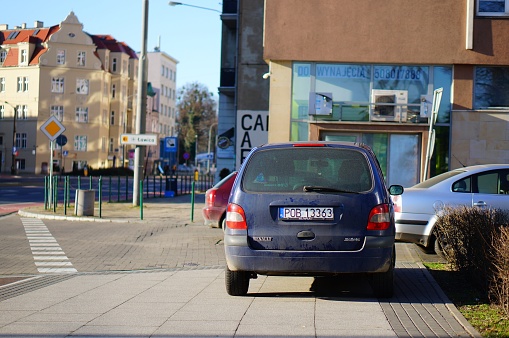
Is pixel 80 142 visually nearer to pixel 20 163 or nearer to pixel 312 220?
pixel 20 163

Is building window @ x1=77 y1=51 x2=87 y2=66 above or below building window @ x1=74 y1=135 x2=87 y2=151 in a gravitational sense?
above

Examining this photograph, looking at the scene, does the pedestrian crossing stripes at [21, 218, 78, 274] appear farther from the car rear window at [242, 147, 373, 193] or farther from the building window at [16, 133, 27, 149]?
the building window at [16, 133, 27, 149]

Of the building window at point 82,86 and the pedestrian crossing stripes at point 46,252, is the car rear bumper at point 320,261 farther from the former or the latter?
the building window at point 82,86

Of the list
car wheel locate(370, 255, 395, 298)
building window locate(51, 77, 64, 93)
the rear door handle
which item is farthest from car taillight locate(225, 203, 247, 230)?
building window locate(51, 77, 64, 93)

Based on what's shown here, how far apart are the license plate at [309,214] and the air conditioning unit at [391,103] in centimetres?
1301

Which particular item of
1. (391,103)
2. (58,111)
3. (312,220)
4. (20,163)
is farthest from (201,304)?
(20,163)

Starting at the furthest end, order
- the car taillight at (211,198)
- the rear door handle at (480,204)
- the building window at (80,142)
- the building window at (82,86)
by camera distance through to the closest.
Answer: the building window at (80,142)
the building window at (82,86)
the car taillight at (211,198)
the rear door handle at (480,204)

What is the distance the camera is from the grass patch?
6.82 metres

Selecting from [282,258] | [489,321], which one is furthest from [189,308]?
[489,321]

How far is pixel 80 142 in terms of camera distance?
89.4 m

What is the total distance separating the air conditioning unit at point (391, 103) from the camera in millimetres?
20578

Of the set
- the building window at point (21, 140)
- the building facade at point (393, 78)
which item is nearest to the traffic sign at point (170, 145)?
the building facade at point (393, 78)

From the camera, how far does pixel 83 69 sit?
88062 millimetres

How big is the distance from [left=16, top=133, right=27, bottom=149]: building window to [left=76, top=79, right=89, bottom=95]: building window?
780 cm
